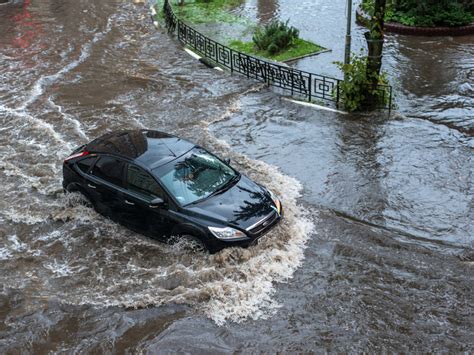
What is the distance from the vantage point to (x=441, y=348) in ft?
23.7

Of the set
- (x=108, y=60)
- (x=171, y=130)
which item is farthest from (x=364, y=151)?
(x=108, y=60)

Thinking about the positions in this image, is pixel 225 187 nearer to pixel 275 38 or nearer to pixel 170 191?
pixel 170 191

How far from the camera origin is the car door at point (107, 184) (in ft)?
31.7

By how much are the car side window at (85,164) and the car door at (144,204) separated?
105cm

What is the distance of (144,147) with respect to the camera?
32.6 feet

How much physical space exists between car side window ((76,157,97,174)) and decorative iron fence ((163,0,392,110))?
722 centimetres

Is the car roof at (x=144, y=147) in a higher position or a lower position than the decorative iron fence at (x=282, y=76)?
higher

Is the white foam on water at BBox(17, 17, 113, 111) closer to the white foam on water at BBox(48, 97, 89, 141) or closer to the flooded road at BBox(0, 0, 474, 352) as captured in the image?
the flooded road at BBox(0, 0, 474, 352)

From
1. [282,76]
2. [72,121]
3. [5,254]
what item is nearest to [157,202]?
[5,254]

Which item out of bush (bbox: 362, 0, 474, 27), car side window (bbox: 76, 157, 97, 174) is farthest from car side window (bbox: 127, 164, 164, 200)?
bush (bbox: 362, 0, 474, 27)

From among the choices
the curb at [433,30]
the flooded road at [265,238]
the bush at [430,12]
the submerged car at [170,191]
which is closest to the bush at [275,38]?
the flooded road at [265,238]

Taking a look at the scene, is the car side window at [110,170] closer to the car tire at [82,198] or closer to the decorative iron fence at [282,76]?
the car tire at [82,198]

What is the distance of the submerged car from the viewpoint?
873 centimetres

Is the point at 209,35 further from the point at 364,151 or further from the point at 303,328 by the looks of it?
the point at 303,328
